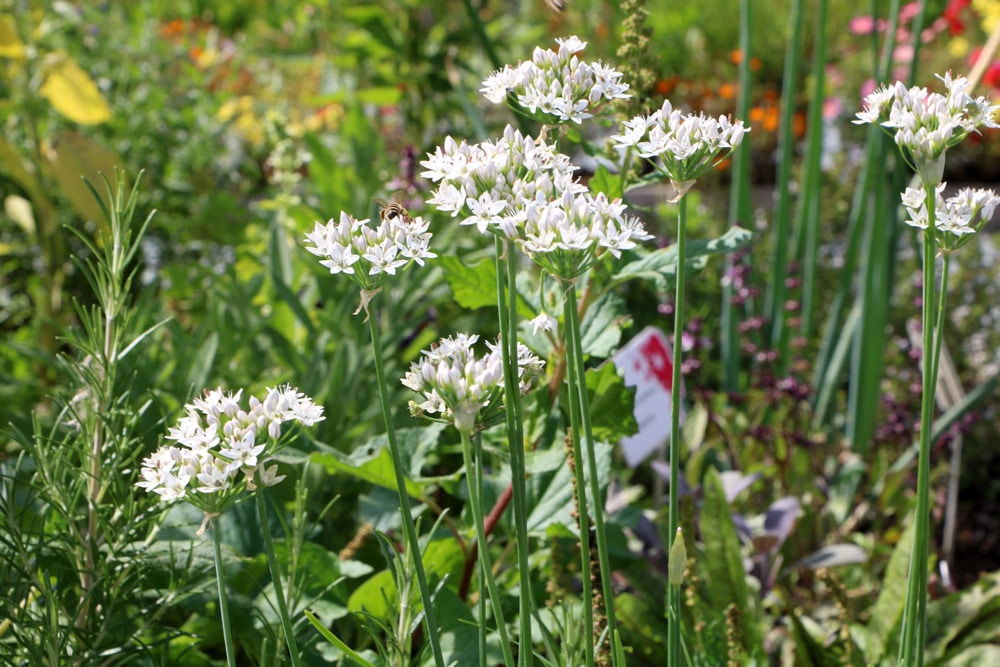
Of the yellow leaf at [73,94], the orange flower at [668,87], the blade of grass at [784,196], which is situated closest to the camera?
the blade of grass at [784,196]

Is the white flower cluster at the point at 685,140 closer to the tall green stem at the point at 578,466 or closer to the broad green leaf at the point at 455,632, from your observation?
the tall green stem at the point at 578,466

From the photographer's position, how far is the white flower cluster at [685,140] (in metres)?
0.65

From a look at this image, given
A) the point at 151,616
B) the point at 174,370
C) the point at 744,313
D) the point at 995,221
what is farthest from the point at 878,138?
the point at 995,221

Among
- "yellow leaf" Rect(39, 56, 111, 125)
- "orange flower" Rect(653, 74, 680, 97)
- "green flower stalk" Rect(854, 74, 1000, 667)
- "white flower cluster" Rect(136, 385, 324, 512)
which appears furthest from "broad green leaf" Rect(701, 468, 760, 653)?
"orange flower" Rect(653, 74, 680, 97)

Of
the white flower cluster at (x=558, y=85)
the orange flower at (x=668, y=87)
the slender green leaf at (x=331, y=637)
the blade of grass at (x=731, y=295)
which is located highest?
the orange flower at (x=668, y=87)

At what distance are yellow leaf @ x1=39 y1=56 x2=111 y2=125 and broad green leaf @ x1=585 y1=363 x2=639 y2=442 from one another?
1285 mm

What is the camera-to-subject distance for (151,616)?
903 millimetres

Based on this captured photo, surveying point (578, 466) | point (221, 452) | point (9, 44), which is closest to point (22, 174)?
point (9, 44)

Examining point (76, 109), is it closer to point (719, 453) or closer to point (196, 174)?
point (196, 174)

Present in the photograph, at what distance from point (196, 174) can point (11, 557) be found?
1.88 metres

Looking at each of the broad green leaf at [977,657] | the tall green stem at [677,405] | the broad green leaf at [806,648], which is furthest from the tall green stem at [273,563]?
the broad green leaf at [977,657]

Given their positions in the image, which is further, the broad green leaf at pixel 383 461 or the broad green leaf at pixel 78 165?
the broad green leaf at pixel 78 165

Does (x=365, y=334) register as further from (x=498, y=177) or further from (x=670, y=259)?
(x=498, y=177)

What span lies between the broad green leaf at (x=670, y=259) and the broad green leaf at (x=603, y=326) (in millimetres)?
47
